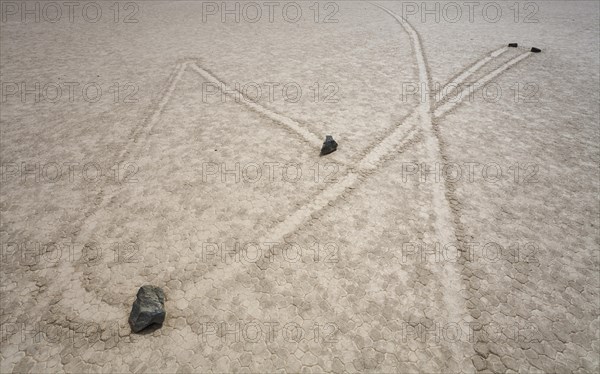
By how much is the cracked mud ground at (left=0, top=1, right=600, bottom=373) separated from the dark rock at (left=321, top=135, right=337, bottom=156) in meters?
0.18

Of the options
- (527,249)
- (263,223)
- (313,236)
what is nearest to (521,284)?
(527,249)

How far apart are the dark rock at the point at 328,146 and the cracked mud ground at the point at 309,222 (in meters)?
0.18

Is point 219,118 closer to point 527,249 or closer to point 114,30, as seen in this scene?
point 527,249

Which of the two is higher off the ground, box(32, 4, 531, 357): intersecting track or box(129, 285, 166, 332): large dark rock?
box(32, 4, 531, 357): intersecting track

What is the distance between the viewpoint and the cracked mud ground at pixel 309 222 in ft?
10.9

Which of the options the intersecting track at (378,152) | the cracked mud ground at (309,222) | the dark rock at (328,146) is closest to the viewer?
the cracked mud ground at (309,222)

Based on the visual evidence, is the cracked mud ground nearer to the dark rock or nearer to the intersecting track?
the intersecting track

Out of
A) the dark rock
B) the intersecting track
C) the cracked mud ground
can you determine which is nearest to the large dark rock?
the cracked mud ground

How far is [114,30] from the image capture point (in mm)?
11969

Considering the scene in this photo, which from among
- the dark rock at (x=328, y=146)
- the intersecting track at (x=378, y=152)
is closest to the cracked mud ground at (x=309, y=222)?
the intersecting track at (x=378, y=152)

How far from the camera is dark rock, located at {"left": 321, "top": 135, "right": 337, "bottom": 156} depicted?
567 centimetres

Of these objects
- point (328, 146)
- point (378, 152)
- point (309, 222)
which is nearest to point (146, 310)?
point (309, 222)

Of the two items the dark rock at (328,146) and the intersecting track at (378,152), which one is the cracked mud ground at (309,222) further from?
the dark rock at (328,146)

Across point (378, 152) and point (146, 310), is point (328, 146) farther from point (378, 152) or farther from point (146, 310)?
point (146, 310)
